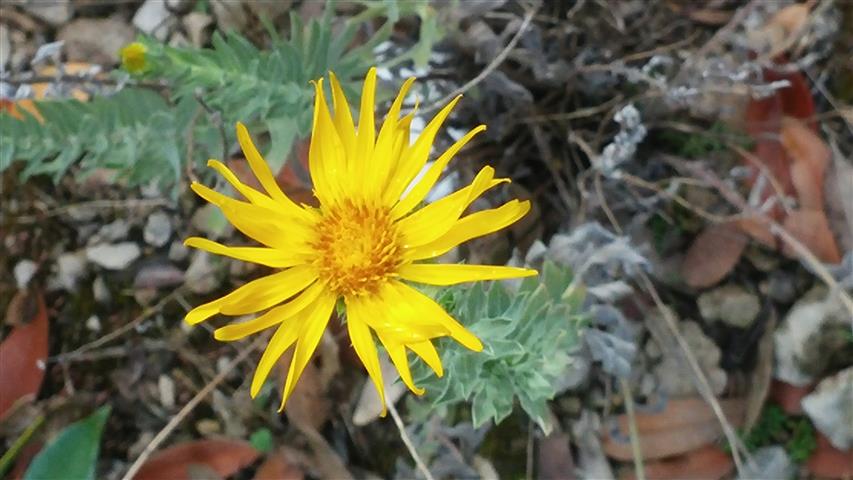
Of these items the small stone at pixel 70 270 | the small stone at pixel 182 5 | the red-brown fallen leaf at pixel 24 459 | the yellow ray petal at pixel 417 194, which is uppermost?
the yellow ray petal at pixel 417 194

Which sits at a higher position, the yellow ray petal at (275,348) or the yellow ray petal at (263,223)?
the yellow ray petal at (263,223)

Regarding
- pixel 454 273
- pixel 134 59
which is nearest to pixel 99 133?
pixel 134 59

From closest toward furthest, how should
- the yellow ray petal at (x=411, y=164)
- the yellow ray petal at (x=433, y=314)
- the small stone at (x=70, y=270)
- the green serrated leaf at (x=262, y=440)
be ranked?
the yellow ray petal at (x=433, y=314), the yellow ray petal at (x=411, y=164), the green serrated leaf at (x=262, y=440), the small stone at (x=70, y=270)

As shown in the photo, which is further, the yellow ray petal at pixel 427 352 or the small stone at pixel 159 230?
the small stone at pixel 159 230

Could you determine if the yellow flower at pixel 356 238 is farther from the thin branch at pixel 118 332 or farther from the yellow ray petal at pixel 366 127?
the thin branch at pixel 118 332

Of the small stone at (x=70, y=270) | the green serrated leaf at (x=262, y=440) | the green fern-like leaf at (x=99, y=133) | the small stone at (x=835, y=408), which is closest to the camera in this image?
the green fern-like leaf at (x=99, y=133)

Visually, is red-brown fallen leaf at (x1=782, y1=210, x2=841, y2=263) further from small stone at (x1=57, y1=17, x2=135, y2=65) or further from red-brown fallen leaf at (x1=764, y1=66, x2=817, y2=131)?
small stone at (x1=57, y1=17, x2=135, y2=65)

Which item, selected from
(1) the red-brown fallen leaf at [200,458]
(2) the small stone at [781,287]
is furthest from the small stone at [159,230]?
(2) the small stone at [781,287]

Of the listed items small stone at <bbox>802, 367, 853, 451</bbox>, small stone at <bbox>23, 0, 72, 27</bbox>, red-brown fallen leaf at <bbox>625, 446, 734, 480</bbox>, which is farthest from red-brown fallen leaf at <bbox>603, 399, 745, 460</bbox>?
small stone at <bbox>23, 0, 72, 27</bbox>
